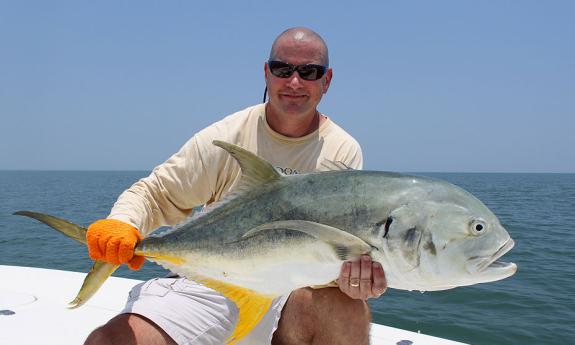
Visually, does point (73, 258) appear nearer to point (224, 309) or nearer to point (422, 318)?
point (422, 318)

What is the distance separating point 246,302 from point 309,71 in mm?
1480

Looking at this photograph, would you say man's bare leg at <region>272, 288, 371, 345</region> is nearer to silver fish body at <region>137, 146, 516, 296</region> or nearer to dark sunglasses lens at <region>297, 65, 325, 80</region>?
silver fish body at <region>137, 146, 516, 296</region>

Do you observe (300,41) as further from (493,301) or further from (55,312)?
(493,301)

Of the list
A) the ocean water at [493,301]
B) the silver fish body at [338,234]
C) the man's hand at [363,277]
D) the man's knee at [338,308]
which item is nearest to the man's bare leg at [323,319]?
the man's knee at [338,308]

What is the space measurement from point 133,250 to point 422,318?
5.40 meters

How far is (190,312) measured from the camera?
2.99m

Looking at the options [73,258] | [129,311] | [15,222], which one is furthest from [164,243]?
[15,222]

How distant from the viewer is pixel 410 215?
84.3 inches

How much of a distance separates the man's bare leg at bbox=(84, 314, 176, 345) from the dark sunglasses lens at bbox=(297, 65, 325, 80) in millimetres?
1687

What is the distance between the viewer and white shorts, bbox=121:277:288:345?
2.89 meters

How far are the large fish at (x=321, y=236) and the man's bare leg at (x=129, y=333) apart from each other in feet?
1.02

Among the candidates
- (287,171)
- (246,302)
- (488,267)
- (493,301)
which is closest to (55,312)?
(287,171)

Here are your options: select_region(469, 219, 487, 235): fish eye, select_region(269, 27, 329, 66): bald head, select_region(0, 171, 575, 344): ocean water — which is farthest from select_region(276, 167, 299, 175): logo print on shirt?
select_region(0, 171, 575, 344): ocean water

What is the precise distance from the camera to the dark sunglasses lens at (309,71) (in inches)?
126
